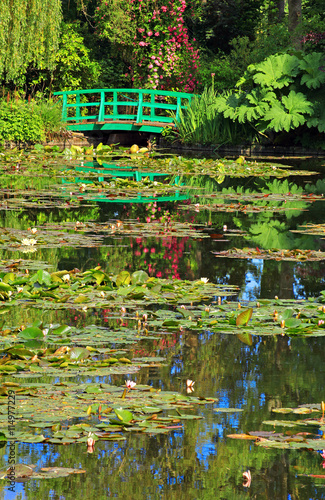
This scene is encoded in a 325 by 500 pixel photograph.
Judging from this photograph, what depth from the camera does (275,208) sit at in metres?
9.74

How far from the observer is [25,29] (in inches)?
769

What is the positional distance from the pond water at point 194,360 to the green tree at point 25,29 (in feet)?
35.6

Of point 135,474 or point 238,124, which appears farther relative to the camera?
point 238,124

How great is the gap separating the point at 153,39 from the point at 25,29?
6257 millimetres

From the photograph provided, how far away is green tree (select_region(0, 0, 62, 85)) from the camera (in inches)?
→ 726

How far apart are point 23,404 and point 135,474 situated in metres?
0.68

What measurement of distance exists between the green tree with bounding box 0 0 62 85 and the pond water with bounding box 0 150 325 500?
10.9 m

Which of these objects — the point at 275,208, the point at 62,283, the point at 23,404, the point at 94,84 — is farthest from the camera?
the point at 94,84

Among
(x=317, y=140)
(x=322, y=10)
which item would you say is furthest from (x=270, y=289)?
(x=322, y=10)

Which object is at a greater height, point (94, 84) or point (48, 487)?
point (94, 84)

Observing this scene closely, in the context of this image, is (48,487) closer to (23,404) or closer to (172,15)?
(23,404)

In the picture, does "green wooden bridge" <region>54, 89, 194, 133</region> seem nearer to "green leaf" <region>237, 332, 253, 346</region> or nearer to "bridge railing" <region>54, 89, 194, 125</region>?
"bridge railing" <region>54, 89, 194, 125</region>

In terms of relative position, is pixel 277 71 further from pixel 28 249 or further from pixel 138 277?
pixel 138 277

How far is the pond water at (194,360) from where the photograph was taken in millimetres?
2398
